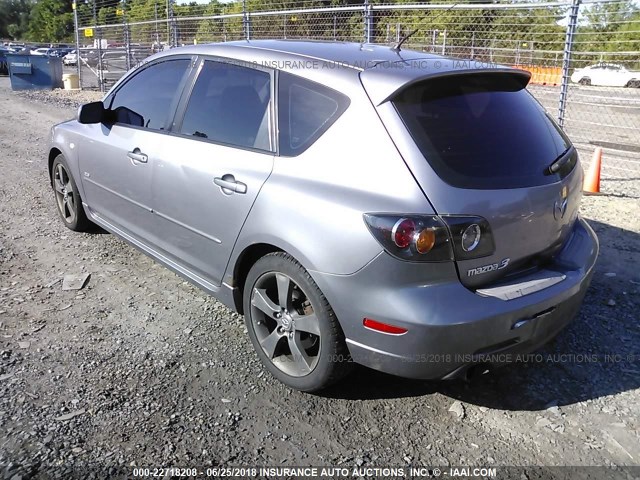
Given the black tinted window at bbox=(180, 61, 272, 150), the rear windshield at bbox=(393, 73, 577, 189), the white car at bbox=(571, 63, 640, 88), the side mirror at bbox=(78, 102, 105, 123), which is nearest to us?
the rear windshield at bbox=(393, 73, 577, 189)

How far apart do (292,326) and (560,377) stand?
160 cm

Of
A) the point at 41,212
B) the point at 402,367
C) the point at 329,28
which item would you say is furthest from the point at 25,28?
the point at 402,367

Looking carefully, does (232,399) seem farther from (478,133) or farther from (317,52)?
(317,52)

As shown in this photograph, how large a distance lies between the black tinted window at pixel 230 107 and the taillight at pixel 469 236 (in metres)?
1.13

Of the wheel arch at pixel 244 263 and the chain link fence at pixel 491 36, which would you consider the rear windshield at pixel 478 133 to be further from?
the chain link fence at pixel 491 36

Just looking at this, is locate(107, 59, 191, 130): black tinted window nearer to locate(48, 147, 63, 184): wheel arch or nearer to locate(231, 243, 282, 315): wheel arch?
locate(48, 147, 63, 184): wheel arch

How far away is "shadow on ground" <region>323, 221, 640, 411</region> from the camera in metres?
3.03

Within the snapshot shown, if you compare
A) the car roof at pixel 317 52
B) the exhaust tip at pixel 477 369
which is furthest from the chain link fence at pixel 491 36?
the exhaust tip at pixel 477 369

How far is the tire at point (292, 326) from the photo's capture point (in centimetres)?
271

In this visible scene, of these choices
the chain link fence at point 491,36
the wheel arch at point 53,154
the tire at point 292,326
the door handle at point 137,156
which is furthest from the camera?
the chain link fence at point 491,36

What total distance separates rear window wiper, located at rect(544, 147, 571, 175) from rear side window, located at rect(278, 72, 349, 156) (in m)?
1.11

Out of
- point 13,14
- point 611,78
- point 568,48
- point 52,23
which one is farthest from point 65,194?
point 13,14

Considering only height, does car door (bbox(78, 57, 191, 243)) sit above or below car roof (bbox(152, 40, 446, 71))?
below

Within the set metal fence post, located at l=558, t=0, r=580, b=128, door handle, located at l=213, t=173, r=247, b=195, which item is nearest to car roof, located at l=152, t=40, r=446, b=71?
door handle, located at l=213, t=173, r=247, b=195
